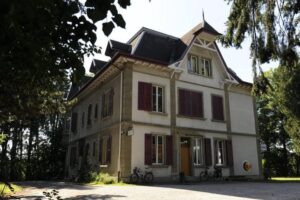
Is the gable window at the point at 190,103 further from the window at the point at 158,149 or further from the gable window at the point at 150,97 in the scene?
the window at the point at 158,149

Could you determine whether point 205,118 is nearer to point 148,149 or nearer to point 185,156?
point 185,156

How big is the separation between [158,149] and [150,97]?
311cm

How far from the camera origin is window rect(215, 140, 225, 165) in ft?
67.6

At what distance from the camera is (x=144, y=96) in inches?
713

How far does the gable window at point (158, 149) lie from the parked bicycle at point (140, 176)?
674 mm

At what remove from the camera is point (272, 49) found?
8.45m

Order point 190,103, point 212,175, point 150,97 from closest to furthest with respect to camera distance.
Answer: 1. point 150,97
2. point 212,175
3. point 190,103

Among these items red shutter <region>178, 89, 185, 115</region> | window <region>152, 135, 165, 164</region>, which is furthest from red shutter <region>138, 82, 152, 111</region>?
red shutter <region>178, 89, 185, 115</region>

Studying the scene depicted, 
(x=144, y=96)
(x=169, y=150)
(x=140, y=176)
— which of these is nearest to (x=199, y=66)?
(x=144, y=96)

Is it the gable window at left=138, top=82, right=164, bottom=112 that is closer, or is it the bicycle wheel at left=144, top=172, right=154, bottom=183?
the bicycle wheel at left=144, top=172, right=154, bottom=183

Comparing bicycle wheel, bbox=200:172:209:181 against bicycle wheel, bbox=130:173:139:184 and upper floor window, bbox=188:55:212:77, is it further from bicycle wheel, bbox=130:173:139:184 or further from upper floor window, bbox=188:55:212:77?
upper floor window, bbox=188:55:212:77

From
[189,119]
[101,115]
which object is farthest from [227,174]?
[101,115]

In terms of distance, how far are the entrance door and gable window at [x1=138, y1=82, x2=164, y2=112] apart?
261 cm

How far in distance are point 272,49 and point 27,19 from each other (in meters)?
7.49
